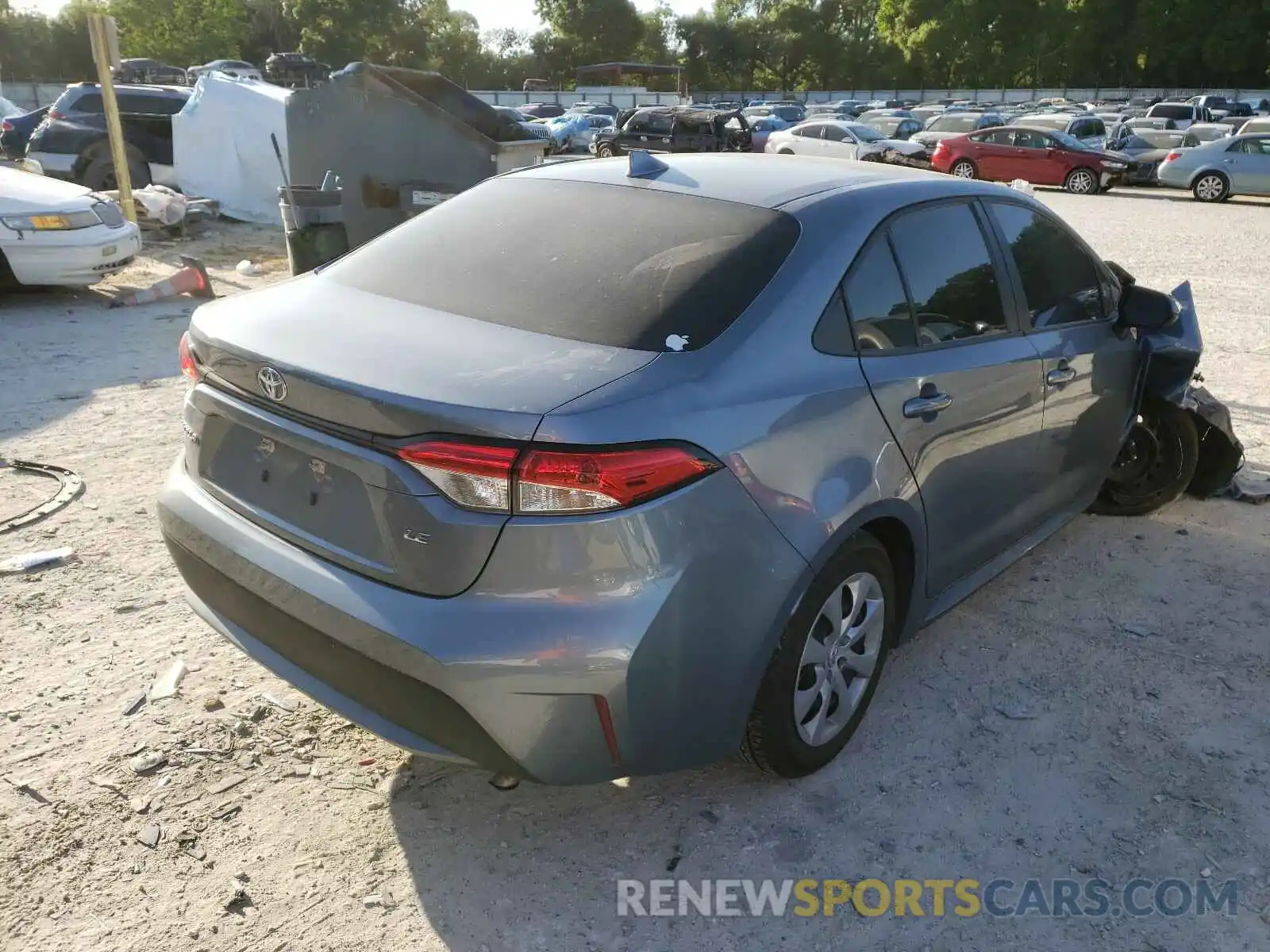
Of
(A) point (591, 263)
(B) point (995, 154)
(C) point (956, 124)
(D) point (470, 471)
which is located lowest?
(B) point (995, 154)

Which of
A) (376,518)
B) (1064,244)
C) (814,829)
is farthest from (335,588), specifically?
(1064,244)

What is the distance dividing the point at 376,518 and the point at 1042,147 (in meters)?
24.6

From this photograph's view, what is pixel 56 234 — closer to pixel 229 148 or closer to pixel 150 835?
pixel 229 148

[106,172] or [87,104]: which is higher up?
[87,104]

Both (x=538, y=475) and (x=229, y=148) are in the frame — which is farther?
(x=229, y=148)

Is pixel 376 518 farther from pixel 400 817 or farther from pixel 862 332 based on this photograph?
pixel 862 332

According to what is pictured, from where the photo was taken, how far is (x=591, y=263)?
112 inches

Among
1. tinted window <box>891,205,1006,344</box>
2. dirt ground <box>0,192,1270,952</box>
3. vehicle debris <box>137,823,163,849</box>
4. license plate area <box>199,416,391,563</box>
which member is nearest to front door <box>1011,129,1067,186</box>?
dirt ground <box>0,192,1270,952</box>

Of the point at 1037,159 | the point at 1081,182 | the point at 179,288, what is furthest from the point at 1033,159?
the point at 179,288

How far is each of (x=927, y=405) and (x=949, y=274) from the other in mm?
575

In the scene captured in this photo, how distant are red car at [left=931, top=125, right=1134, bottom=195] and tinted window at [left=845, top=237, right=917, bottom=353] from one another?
877 inches

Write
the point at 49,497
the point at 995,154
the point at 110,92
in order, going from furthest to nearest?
the point at 995,154
the point at 110,92
the point at 49,497

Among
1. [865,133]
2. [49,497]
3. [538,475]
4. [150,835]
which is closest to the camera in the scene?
[538,475]

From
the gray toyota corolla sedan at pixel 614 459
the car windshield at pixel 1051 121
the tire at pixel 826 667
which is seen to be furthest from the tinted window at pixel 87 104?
the car windshield at pixel 1051 121
